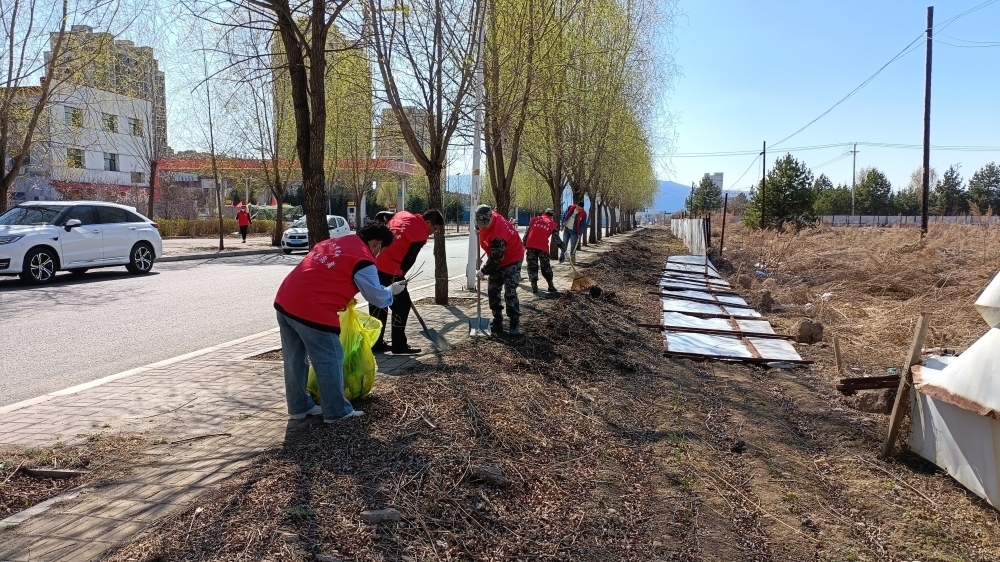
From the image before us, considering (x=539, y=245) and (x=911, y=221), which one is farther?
(x=911, y=221)

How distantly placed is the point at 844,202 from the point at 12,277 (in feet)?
265

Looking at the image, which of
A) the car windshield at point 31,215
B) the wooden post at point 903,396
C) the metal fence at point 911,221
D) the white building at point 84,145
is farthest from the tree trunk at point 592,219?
the wooden post at point 903,396

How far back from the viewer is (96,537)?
2.92 m

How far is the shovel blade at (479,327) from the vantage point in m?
7.94

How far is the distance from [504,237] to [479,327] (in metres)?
1.14

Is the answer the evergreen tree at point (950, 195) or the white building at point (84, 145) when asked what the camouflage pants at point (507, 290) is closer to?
the white building at point (84, 145)

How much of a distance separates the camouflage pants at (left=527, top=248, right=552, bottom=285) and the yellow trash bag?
800cm

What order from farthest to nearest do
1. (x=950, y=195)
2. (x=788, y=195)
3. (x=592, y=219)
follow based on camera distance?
(x=950, y=195)
(x=788, y=195)
(x=592, y=219)

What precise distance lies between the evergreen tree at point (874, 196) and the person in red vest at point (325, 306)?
83.5m

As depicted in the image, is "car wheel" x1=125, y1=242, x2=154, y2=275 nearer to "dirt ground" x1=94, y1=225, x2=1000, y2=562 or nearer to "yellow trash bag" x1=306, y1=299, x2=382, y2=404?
"dirt ground" x1=94, y1=225, x2=1000, y2=562

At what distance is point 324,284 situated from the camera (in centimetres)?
423

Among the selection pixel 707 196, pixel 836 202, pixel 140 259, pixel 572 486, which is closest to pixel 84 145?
pixel 140 259

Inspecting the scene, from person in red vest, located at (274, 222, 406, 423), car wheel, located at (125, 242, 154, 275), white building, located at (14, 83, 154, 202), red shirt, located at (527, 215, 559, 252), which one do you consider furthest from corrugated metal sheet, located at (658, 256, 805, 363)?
white building, located at (14, 83, 154, 202)

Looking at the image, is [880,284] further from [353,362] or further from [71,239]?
[71,239]
